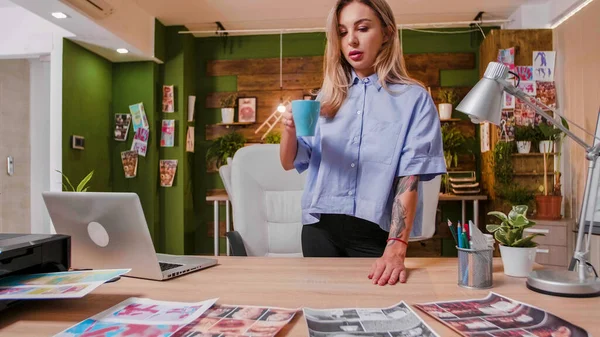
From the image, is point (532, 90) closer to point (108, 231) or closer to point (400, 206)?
point (400, 206)

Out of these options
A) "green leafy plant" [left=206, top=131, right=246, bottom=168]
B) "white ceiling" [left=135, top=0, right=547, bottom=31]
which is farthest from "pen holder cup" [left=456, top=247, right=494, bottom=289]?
"green leafy plant" [left=206, top=131, right=246, bottom=168]

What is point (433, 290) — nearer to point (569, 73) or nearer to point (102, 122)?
point (569, 73)

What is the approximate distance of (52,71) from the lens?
4145 millimetres

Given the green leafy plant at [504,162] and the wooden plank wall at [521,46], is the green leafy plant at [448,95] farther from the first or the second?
the green leafy plant at [504,162]

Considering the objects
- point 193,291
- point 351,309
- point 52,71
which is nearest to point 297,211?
point 193,291

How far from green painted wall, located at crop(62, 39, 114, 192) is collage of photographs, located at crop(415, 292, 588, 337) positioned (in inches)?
165

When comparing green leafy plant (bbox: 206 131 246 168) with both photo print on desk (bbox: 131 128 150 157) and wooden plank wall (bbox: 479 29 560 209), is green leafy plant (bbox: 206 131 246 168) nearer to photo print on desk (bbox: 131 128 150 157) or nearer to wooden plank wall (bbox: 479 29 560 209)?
photo print on desk (bbox: 131 128 150 157)

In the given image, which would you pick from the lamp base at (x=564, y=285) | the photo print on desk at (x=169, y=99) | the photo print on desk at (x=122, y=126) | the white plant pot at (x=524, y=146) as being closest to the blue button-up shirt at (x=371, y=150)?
the lamp base at (x=564, y=285)

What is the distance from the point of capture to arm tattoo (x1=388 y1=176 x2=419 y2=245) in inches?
48.3

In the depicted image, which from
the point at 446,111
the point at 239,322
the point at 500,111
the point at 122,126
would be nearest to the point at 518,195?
the point at 446,111

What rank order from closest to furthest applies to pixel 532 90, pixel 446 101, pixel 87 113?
1. pixel 532 90
2. pixel 87 113
3. pixel 446 101

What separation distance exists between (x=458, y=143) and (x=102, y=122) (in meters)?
4.03

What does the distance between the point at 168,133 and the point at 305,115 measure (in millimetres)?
4262

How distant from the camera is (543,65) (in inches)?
173
